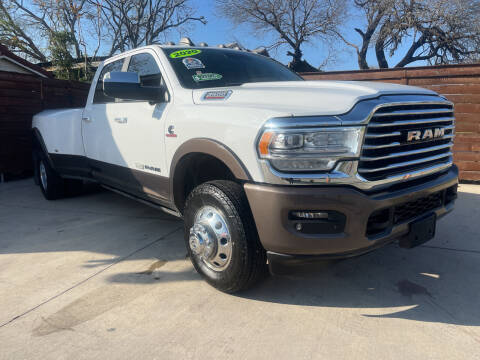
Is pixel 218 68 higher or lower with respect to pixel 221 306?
higher

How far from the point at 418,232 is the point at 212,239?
1.38m

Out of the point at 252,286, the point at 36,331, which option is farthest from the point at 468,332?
the point at 36,331

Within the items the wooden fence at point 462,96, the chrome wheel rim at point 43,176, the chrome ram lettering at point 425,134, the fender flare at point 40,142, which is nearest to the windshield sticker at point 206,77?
the chrome ram lettering at point 425,134

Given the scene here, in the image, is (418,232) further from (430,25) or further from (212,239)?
(430,25)

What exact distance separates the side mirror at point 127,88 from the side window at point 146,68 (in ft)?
0.88

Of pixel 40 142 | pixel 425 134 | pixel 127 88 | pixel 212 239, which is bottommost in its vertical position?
pixel 212 239

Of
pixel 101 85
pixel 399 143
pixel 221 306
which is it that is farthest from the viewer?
pixel 101 85

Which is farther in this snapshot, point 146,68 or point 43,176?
point 43,176

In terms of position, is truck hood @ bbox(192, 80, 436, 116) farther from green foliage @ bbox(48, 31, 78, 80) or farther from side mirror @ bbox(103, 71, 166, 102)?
green foliage @ bbox(48, 31, 78, 80)

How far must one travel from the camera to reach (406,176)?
2.34 m

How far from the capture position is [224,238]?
8.26 feet

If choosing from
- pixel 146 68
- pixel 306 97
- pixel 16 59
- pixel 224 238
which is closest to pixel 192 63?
pixel 146 68

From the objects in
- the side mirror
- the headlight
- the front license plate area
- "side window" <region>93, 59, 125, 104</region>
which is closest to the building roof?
"side window" <region>93, 59, 125, 104</region>

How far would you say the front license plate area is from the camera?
7.79 feet
